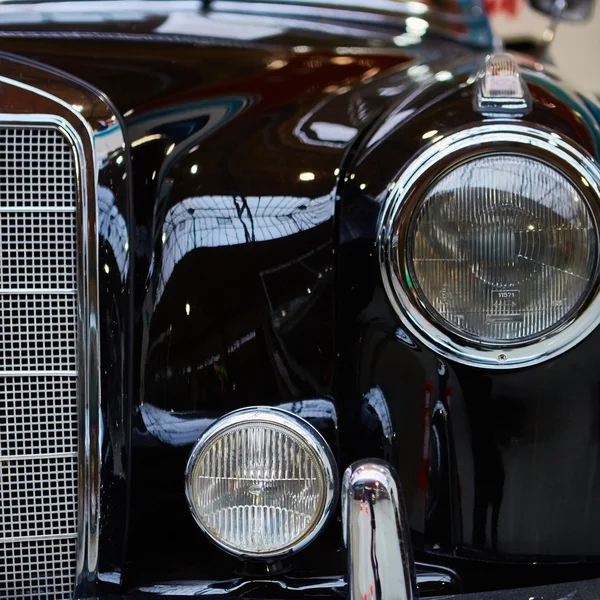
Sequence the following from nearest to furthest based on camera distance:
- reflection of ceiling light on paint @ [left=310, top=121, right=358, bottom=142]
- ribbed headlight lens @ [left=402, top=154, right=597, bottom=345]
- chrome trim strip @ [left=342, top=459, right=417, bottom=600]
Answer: chrome trim strip @ [left=342, top=459, right=417, bottom=600] → ribbed headlight lens @ [left=402, top=154, right=597, bottom=345] → reflection of ceiling light on paint @ [left=310, top=121, right=358, bottom=142]

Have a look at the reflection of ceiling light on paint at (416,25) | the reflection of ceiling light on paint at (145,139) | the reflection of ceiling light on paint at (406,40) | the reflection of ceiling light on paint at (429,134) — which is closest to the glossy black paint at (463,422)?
the reflection of ceiling light on paint at (429,134)

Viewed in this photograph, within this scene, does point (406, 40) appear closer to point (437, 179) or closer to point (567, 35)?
point (437, 179)

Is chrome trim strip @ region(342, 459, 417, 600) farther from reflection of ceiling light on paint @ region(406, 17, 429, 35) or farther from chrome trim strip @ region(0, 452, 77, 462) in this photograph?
reflection of ceiling light on paint @ region(406, 17, 429, 35)

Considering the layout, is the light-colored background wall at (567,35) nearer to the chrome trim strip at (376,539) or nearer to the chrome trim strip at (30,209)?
the chrome trim strip at (30,209)

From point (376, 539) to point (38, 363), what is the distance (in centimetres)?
51

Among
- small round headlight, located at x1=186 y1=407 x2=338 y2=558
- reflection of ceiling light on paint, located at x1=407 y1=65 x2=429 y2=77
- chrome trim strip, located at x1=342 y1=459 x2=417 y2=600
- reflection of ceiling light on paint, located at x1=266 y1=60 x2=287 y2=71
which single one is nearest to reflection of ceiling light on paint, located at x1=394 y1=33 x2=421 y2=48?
reflection of ceiling light on paint, located at x1=407 y1=65 x2=429 y2=77

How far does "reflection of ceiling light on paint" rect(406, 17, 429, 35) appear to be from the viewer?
1830 millimetres

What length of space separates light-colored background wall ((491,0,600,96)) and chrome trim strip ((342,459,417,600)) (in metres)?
5.20

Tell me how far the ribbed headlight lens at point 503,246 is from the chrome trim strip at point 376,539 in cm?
26

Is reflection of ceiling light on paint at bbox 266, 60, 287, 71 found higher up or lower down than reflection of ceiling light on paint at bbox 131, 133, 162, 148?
higher up

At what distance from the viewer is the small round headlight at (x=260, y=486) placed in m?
1.03

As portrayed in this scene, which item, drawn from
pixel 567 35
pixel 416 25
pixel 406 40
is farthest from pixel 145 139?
pixel 567 35

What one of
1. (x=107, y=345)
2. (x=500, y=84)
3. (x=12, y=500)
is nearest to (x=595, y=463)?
(x=500, y=84)

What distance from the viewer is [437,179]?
3.38 ft
